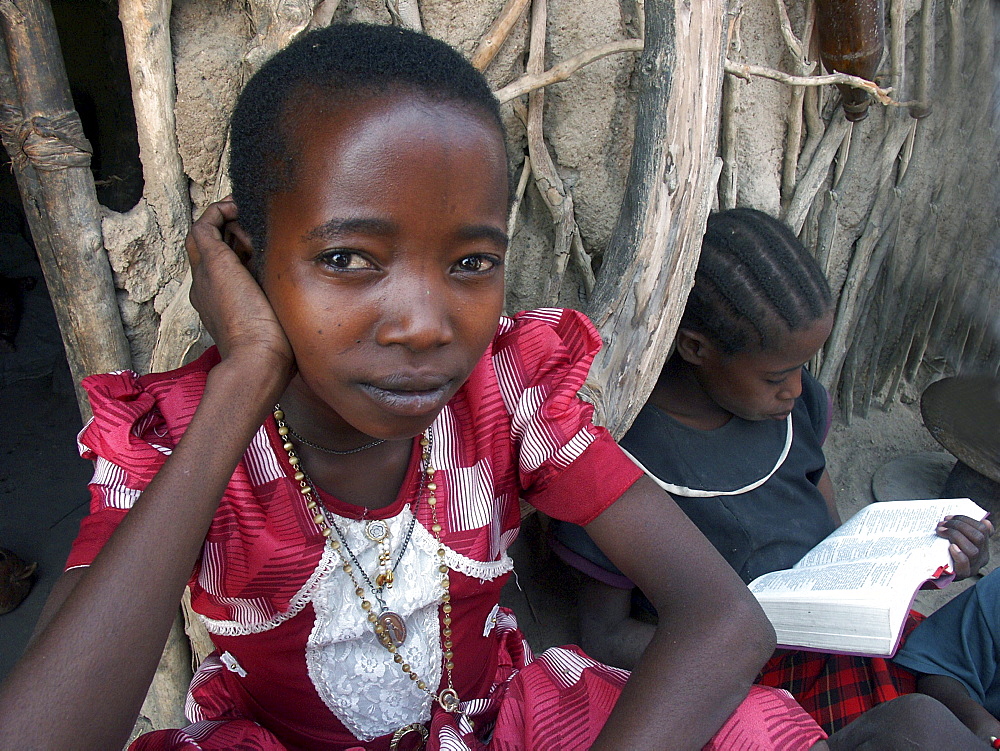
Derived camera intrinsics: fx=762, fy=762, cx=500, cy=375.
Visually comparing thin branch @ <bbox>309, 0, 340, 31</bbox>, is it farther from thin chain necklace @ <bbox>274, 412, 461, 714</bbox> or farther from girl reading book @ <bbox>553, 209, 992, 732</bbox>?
girl reading book @ <bbox>553, 209, 992, 732</bbox>

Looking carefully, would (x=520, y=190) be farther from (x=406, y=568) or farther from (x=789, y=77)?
(x=406, y=568)

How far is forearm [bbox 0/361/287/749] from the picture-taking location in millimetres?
706

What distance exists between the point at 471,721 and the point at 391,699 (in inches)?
5.6

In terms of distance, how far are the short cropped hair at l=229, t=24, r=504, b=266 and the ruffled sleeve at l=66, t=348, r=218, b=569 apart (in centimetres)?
21

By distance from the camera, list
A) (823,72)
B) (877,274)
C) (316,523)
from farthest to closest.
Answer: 1. (877,274)
2. (823,72)
3. (316,523)

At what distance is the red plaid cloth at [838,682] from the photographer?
1422mm

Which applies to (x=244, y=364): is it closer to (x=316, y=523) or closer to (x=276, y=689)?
(x=316, y=523)

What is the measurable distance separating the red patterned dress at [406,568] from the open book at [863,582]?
0.36 m

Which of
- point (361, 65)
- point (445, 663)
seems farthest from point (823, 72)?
point (445, 663)

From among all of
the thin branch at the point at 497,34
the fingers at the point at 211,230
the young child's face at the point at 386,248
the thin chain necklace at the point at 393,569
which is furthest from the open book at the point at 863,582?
the thin branch at the point at 497,34

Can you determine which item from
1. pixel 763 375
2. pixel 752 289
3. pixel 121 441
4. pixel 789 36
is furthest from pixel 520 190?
pixel 121 441

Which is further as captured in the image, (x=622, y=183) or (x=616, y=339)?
(x=622, y=183)

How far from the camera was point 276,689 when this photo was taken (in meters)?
1.09

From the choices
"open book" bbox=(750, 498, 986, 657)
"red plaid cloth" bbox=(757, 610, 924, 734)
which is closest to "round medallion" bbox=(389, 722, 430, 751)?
"open book" bbox=(750, 498, 986, 657)
